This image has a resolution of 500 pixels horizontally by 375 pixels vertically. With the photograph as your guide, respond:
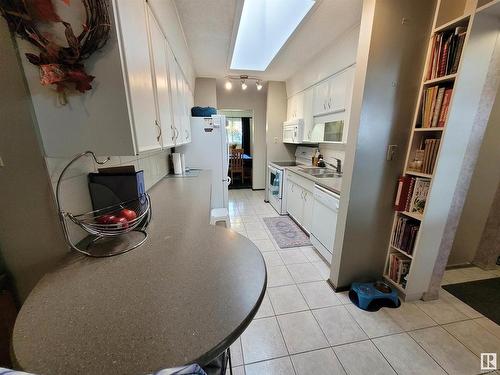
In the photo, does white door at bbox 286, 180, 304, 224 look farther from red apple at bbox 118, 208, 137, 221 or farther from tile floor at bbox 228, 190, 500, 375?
red apple at bbox 118, 208, 137, 221

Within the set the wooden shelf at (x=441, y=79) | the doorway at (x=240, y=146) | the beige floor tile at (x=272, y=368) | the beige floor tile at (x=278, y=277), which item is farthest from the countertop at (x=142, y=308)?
the doorway at (x=240, y=146)

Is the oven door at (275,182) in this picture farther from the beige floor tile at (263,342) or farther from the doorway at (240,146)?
the beige floor tile at (263,342)

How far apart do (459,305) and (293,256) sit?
147cm

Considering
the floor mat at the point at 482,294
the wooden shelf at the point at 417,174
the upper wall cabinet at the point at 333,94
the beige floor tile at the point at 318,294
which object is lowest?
the beige floor tile at the point at 318,294

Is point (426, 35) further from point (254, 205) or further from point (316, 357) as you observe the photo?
point (254, 205)

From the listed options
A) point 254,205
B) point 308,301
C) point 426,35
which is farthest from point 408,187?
point 254,205

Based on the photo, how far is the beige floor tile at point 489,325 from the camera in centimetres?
148

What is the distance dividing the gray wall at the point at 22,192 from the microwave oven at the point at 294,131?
341 centimetres

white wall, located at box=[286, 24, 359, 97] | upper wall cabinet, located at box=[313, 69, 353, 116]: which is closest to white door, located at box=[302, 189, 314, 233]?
upper wall cabinet, located at box=[313, 69, 353, 116]

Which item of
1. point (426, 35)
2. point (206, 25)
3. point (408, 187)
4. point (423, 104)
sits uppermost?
point (206, 25)

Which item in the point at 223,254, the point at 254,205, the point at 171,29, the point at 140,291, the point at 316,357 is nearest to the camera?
the point at 140,291

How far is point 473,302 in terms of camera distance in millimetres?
1746

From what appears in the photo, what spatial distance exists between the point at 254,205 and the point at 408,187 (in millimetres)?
2988

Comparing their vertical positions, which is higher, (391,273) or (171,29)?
(171,29)
